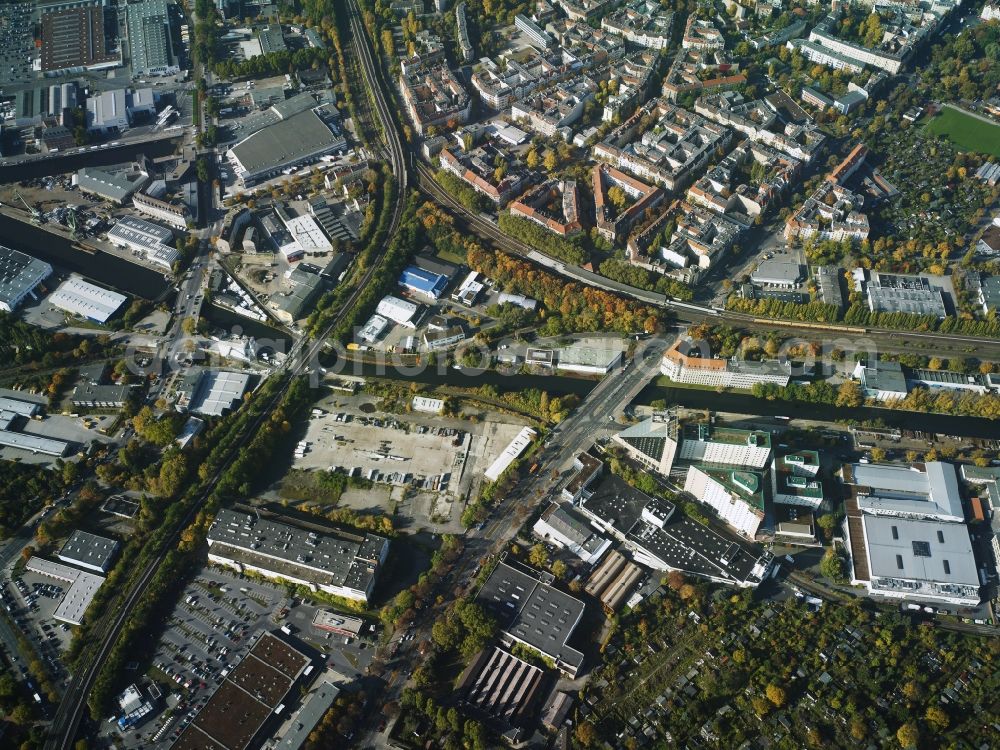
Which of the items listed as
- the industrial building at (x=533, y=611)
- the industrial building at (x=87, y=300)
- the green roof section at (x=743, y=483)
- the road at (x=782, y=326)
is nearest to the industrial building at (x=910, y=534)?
the green roof section at (x=743, y=483)

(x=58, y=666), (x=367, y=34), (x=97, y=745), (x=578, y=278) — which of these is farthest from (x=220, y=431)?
(x=367, y=34)

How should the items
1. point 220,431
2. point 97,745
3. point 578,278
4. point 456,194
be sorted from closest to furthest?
point 97,745
point 220,431
point 578,278
point 456,194

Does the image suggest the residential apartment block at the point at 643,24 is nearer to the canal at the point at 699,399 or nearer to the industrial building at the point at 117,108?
the canal at the point at 699,399

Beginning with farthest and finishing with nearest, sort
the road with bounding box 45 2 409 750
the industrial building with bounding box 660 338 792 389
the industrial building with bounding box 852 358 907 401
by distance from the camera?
the industrial building with bounding box 660 338 792 389 → the industrial building with bounding box 852 358 907 401 → the road with bounding box 45 2 409 750

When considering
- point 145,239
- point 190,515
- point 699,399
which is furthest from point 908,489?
point 145,239

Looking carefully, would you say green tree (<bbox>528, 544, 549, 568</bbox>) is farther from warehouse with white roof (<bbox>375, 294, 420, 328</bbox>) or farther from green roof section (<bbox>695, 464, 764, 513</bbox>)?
warehouse with white roof (<bbox>375, 294, 420, 328</bbox>)

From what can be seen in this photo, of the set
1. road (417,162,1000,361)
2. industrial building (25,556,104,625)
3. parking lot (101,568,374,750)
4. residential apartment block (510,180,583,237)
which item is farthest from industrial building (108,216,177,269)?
parking lot (101,568,374,750)

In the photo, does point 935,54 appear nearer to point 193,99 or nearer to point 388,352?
point 388,352
